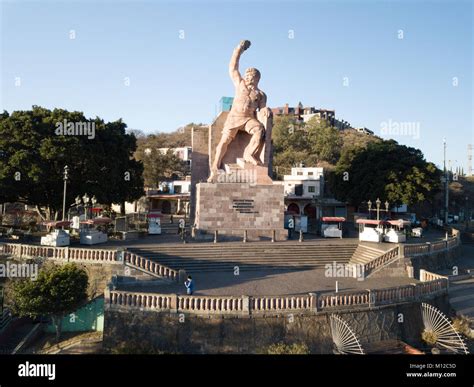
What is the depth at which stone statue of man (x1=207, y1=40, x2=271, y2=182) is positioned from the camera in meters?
28.6

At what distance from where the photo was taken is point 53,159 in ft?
89.2

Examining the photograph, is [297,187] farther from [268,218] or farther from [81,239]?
[81,239]

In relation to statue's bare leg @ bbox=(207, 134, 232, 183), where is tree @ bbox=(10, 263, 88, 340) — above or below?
below

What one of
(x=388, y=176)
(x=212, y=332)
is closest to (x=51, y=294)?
(x=212, y=332)

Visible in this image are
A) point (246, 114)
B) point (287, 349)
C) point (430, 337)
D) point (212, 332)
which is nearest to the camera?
point (287, 349)

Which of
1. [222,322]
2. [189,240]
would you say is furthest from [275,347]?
[189,240]

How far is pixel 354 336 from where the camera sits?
14.0m

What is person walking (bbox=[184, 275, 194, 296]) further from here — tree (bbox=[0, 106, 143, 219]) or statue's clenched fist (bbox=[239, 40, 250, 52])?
statue's clenched fist (bbox=[239, 40, 250, 52])

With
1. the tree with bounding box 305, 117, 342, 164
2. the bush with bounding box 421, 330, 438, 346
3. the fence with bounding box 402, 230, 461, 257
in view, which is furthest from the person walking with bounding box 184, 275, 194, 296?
the tree with bounding box 305, 117, 342, 164

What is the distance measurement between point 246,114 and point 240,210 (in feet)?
23.0

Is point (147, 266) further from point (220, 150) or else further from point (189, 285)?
point (220, 150)

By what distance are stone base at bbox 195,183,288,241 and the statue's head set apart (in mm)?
7470

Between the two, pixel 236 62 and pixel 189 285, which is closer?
pixel 189 285
